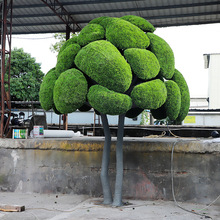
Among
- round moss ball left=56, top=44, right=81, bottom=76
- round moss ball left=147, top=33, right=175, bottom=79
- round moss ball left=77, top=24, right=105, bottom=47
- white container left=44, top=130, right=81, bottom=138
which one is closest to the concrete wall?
white container left=44, top=130, right=81, bottom=138

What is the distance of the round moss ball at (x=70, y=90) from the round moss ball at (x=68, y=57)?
0.29 m

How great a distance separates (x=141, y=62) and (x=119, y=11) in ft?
30.3

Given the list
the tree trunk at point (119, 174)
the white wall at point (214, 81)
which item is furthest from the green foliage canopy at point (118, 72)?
the white wall at point (214, 81)

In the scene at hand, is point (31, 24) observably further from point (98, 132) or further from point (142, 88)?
point (142, 88)

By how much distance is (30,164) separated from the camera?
300 inches

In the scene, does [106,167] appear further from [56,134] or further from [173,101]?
[56,134]

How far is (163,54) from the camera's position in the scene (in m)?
5.82

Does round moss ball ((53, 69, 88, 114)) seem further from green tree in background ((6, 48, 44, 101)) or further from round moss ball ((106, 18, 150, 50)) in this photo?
green tree in background ((6, 48, 44, 101))

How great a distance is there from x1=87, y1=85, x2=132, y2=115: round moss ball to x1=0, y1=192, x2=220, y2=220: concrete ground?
180 centimetres

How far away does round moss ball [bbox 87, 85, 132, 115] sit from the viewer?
5125 millimetres

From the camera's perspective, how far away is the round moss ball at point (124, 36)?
553cm

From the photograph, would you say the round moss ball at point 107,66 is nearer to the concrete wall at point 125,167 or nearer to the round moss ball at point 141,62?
the round moss ball at point 141,62

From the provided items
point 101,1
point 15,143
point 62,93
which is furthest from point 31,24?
point 62,93

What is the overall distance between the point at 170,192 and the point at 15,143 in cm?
386
